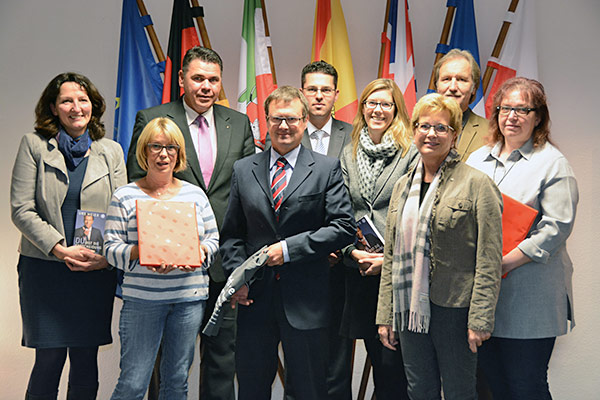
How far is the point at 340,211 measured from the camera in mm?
2537

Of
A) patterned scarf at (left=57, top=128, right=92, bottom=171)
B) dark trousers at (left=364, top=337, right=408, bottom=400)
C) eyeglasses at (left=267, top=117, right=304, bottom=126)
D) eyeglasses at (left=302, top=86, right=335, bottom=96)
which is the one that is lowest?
dark trousers at (left=364, top=337, right=408, bottom=400)

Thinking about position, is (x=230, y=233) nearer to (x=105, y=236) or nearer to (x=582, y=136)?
(x=105, y=236)

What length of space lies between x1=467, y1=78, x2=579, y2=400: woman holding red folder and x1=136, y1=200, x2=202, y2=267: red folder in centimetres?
139

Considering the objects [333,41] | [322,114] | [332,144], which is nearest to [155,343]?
[332,144]

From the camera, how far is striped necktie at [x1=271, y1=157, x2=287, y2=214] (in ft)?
8.39

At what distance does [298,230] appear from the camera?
2551 mm

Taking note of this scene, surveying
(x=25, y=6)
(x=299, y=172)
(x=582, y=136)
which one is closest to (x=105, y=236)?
(x=299, y=172)

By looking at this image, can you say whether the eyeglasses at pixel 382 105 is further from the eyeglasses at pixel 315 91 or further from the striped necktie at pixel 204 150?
the striped necktie at pixel 204 150

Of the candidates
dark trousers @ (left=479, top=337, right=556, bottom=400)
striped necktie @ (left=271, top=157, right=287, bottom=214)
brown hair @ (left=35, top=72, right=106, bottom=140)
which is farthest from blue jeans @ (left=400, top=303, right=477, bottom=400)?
brown hair @ (left=35, top=72, right=106, bottom=140)

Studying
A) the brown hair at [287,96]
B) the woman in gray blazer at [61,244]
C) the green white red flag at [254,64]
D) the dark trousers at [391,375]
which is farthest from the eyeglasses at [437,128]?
the green white red flag at [254,64]

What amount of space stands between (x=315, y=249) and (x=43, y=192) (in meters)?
1.41

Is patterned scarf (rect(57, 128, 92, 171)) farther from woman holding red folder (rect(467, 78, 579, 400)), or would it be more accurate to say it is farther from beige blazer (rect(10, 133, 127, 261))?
woman holding red folder (rect(467, 78, 579, 400))

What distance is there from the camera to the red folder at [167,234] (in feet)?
8.23

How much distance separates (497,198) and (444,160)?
0.90ft
